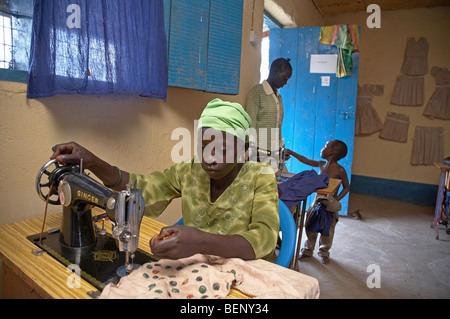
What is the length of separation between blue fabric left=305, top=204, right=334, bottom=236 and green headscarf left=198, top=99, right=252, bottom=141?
2.20 m

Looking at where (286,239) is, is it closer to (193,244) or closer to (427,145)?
(193,244)

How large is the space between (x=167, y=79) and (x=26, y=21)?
0.87m

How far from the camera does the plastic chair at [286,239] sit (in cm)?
136

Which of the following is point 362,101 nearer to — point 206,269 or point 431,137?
point 431,137

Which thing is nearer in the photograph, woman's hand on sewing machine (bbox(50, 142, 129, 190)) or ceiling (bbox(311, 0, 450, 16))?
woman's hand on sewing machine (bbox(50, 142, 129, 190))

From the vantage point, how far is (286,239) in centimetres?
148

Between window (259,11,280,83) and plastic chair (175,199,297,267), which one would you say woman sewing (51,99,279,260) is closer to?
plastic chair (175,199,297,267)

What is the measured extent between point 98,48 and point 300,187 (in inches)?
68.4

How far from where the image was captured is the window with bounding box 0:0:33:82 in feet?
4.52

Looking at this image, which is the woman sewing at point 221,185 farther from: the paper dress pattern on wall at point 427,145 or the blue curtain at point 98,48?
the paper dress pattern on wall at point 427,145

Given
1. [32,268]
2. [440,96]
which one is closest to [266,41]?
[440,96]

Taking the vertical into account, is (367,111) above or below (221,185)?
above

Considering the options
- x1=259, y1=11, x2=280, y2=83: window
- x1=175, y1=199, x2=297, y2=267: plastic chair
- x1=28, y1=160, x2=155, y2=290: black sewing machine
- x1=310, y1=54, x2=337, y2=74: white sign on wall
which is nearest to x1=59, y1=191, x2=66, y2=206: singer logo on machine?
x1=28, y1=160, x2=155, y2=290: black sewing machine

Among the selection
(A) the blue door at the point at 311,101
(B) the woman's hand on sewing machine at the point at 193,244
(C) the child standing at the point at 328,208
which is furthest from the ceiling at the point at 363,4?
(B) the woman's hand on sewing machine at the point at 193,244
